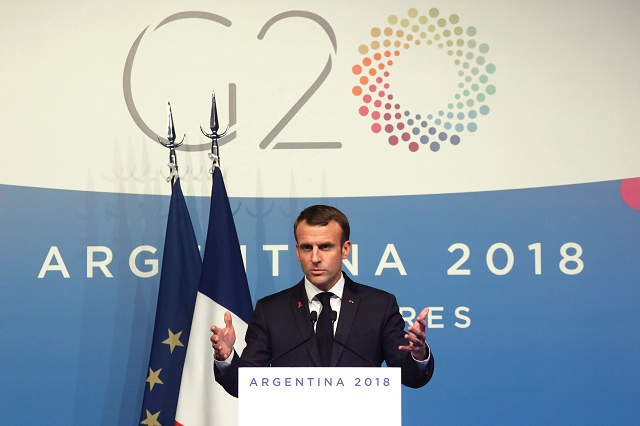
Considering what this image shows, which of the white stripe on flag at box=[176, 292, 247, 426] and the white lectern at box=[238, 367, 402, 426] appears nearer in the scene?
the white lectern at box=[238, 367, 402, 426]

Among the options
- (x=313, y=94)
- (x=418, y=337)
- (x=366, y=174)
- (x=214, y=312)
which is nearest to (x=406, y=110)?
(x=366, y=174)

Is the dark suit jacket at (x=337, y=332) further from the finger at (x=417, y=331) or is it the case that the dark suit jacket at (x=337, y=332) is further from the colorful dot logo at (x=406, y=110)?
the colorful dot logo at (x=406, y=110)

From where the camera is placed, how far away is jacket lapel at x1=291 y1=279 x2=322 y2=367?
6.43ft

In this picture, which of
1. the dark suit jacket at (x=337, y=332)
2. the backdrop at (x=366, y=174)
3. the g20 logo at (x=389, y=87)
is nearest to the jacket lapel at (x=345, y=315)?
the dark suit jacket at (x=337, y=332)

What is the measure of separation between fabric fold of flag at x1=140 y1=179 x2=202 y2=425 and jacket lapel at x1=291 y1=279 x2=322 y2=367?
109 centimetres

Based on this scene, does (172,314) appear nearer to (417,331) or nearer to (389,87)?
(417,331)

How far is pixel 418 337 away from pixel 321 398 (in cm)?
45

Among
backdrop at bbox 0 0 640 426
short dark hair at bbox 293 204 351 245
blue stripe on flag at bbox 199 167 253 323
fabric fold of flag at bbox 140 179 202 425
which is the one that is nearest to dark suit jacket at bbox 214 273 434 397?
short dark hair at bbox 293 204 351 245

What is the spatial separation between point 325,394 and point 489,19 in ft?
9.31

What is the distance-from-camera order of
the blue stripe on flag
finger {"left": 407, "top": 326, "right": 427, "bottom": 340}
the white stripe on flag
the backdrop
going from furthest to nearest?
the backdrop
the blue stripe on flag
the white stripe on flag
finger {"left": 407, "top": 326, "right": 427, "bottom": 340}

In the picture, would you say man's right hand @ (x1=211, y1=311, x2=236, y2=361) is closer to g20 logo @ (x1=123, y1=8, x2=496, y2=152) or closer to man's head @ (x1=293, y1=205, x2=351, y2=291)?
man's head @ (x1=293, y1=205, x2=351, y2=291)

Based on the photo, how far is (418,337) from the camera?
5.57 feet

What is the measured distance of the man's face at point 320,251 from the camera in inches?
81.1

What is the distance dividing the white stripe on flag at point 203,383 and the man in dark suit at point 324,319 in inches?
31.4
